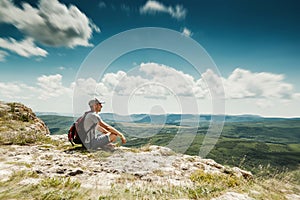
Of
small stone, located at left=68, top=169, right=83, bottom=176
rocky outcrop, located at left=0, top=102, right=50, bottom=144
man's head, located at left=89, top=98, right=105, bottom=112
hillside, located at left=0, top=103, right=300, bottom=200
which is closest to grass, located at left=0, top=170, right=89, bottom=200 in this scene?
hillside, located at left=0, top=103, right=300, bottom=200

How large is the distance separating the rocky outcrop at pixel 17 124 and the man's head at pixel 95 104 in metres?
5.69

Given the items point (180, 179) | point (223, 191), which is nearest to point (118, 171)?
point (180, 179)

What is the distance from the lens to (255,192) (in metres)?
5.45

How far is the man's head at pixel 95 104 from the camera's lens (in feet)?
33.6

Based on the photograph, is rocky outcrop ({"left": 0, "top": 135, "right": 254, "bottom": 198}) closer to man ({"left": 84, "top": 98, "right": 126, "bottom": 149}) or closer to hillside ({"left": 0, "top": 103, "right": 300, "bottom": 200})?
hillside ({"left": 0, "top": 103, "right": 300, "bottom": 200})

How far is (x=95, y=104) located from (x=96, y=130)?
4.98 ft

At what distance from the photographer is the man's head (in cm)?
1023

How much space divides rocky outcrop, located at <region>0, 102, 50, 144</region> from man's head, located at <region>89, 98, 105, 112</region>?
569cm

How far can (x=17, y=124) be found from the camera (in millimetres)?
15062

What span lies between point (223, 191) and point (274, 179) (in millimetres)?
3561

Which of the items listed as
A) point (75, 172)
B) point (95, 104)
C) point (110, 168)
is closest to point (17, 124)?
point (95, 104)

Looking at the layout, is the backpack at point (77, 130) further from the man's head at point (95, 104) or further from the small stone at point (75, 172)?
the small stone at point (75, 172)

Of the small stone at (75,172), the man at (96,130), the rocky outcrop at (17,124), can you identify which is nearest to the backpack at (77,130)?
the man at (96,130)

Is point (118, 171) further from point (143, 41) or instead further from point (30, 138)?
point (143, 41)
